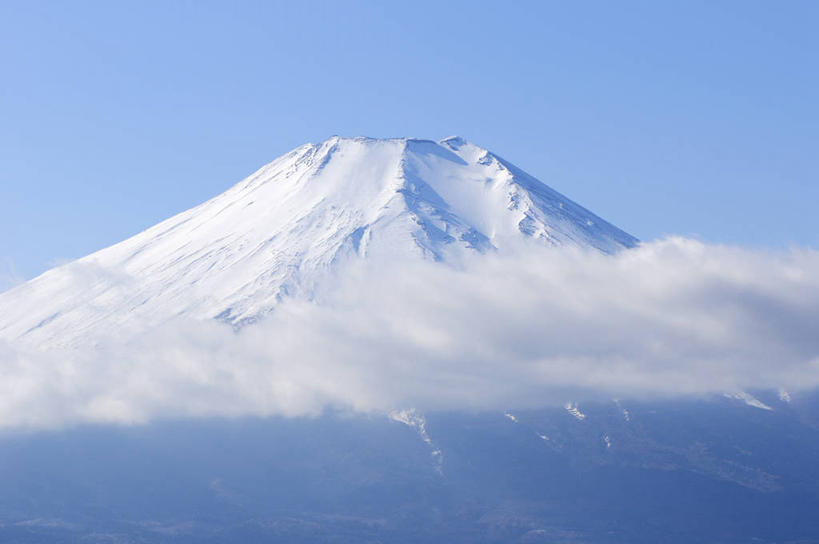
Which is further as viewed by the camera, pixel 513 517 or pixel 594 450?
pixel 594 450

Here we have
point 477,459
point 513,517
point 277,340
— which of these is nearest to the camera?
point 513,517

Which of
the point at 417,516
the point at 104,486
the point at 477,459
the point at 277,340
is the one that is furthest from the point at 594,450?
the point at 104,486

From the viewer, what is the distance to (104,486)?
175 m

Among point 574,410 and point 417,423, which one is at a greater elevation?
point 574,410

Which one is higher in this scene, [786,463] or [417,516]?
[786,463]

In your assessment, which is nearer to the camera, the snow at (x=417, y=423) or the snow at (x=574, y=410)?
the snow at (x=417, y=423)

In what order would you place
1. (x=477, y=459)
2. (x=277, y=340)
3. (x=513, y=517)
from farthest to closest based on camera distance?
(x=277, y=340) → (x=477, y=459) → (x=513, y=517)

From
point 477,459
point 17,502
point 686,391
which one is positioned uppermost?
point 686,391

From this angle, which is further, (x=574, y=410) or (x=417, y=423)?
(x=574, y=410)

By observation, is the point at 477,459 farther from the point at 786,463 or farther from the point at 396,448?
the point at 786,463

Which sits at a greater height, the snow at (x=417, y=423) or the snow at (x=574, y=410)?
the snow at (x=574, y=410)

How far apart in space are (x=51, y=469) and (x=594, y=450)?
59800 millimetres

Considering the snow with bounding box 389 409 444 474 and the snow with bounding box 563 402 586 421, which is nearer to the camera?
the snow with bounding box 389 409 444 474

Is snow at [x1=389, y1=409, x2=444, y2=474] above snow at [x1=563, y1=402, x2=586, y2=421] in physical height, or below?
below
